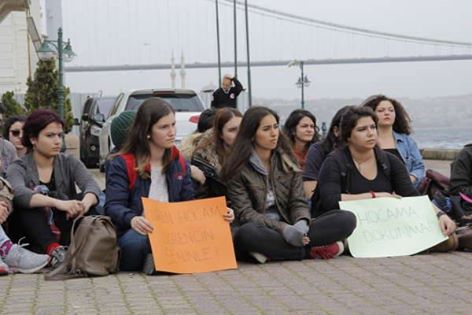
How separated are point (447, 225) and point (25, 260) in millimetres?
3475

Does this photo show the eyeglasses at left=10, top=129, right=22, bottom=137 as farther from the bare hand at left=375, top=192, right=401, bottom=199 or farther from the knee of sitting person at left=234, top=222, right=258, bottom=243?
the bare hand at left=375, top=192, right=401, bottom=199

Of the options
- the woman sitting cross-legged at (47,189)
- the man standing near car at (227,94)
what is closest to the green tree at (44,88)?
the man standing near car at (227,94)

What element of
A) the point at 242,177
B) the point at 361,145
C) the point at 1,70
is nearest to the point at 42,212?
the point at 242,177

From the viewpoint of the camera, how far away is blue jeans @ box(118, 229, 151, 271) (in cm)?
747

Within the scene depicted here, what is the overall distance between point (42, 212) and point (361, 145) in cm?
272

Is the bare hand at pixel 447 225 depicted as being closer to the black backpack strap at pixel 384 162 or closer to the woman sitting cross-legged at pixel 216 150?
the black backpack strap at pixel 384 162

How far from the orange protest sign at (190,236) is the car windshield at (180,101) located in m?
9.78

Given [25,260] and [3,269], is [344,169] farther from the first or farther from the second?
[3,269]

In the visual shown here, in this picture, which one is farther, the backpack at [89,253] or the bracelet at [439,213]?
the bracelet at [439,213]

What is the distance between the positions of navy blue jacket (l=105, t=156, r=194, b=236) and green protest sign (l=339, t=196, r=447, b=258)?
142 cm

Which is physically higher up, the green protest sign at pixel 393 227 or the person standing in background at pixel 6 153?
the person standing in background at pixel 6 153

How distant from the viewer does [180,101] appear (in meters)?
17.7

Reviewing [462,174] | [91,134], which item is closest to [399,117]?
Result: [462,174]

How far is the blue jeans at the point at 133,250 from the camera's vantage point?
7.47 m
